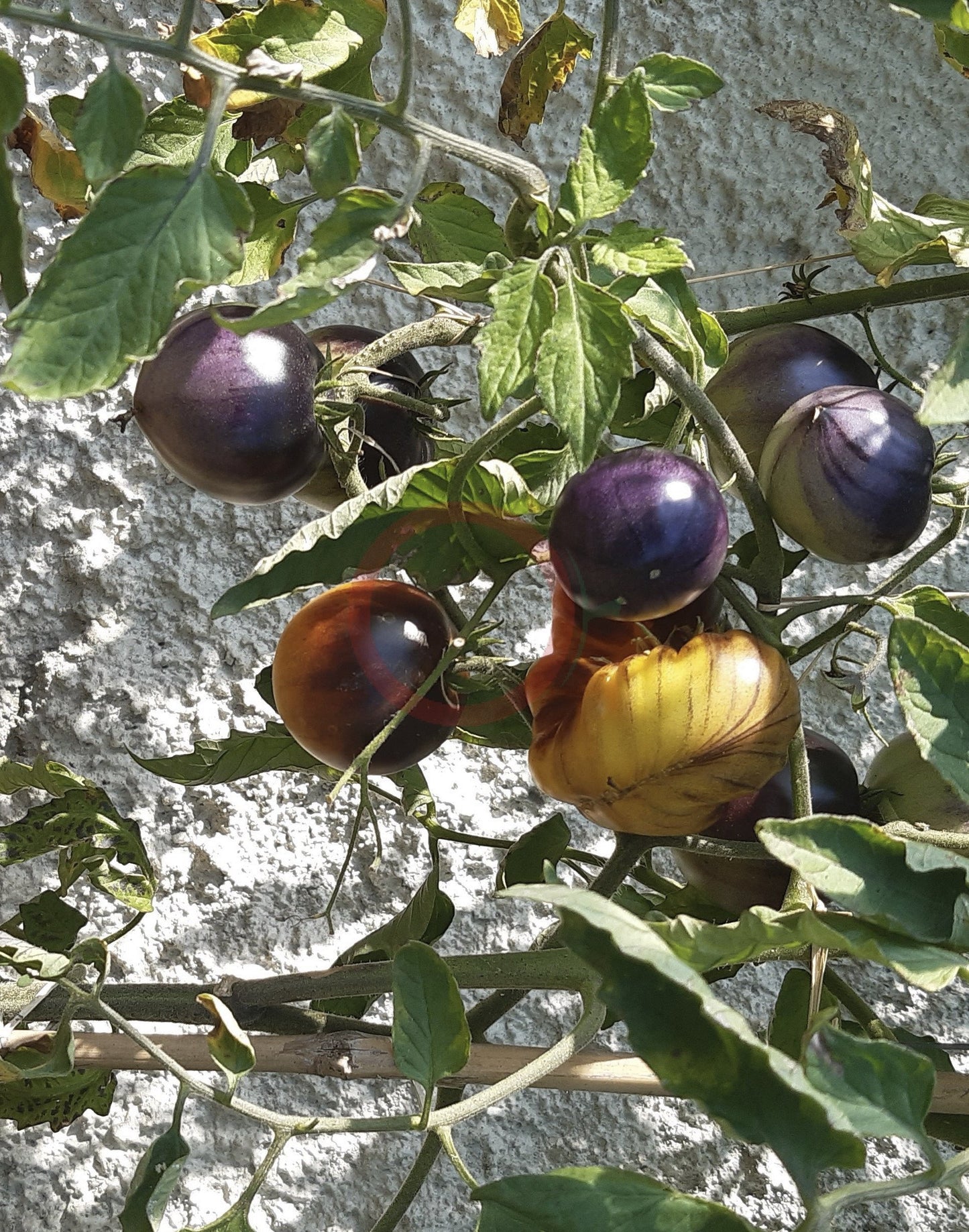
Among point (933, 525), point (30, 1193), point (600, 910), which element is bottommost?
point (30, 1193)

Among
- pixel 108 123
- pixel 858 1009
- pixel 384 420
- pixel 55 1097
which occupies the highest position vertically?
pixel 108 123

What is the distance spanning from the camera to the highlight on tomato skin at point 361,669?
34 cm

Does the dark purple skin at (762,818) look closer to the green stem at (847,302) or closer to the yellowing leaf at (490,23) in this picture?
the green stem at (847,302)

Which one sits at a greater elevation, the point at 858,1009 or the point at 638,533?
the point at 638,533

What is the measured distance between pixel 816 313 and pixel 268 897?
35 centimetres

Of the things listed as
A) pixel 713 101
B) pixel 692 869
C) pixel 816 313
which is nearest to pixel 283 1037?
pixel 692 869

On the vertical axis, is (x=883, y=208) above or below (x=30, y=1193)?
above

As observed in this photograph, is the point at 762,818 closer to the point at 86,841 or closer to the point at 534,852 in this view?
the point at 534,852

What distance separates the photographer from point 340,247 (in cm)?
23

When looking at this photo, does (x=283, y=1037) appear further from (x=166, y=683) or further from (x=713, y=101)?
(x=713, y=101)

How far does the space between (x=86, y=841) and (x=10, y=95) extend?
0.28 metres

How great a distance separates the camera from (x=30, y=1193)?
51 centimetres

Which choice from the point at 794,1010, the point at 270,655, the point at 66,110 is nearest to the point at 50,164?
the point at 66,110

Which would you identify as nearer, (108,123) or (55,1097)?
(108,123)
